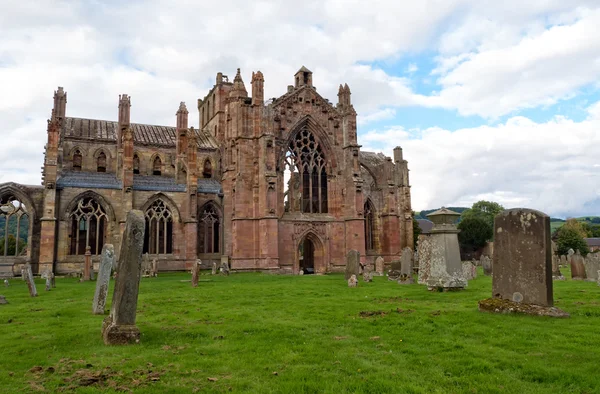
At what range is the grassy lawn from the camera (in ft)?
18.1

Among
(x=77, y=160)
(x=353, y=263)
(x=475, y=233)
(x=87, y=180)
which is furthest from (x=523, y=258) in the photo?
(x=475, y=233)

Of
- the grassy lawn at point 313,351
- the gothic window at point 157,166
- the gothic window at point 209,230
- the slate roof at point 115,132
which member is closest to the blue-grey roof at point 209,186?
the gothic window at point 209,230

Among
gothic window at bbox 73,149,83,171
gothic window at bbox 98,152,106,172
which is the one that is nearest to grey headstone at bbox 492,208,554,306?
gothic window at bbox 98,152,106,172

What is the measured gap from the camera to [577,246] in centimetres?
5897

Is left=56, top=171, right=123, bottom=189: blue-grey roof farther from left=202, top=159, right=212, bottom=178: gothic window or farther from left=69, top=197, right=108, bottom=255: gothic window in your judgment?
left=202, top=159, right=212, bottom=178: gothic window

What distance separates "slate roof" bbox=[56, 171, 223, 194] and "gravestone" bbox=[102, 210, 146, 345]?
87.6ft

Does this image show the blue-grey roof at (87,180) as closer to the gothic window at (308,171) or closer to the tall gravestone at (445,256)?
the gothic window at (308,171)

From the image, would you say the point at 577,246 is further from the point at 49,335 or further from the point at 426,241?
the point at 49,335

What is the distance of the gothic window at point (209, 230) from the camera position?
3591cm

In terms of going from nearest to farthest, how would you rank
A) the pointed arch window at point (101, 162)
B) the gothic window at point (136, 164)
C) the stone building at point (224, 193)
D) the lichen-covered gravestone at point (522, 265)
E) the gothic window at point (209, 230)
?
the lichen-covered gravestone at point (522, 265) → the stone building at point (224, 193) → the gothic window at point (209, 230) → the pointed arch window at point (101, 162) → the gothic window at point (136, 164)

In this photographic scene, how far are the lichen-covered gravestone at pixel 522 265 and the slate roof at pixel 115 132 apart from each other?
34550 millimetres

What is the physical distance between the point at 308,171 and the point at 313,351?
93.4 ft

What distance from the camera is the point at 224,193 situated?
3562 cm

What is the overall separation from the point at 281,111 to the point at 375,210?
13.1 metres
